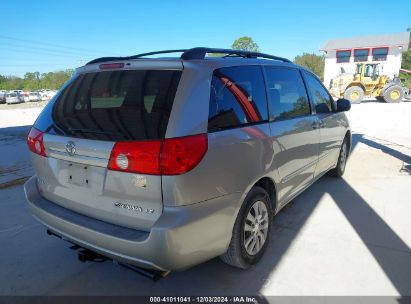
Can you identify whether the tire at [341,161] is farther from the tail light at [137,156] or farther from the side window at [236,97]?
the tail light at [137,156]

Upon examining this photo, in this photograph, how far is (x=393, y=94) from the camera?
2266cm

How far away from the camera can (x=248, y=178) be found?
8.62 ft

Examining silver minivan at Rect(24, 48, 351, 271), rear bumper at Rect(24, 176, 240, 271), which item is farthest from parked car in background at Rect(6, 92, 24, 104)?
rear bumper at Rect(24, 176, 240, 271)

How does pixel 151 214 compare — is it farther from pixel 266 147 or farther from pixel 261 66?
pixel 261 66

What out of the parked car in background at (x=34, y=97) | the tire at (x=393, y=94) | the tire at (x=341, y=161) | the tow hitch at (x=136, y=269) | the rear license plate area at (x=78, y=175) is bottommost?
the parked car in background at (x=34, y=97)

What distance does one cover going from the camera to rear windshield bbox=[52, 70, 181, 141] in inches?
87.3

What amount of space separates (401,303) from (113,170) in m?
2.26

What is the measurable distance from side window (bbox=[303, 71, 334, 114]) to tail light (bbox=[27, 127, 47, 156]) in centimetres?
296

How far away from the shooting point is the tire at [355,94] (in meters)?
22.6

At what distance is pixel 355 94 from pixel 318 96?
20588 millimetres

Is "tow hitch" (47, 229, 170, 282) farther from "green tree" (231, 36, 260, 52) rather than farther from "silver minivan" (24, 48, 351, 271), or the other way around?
"green tree" (231, 36, 260, 52)

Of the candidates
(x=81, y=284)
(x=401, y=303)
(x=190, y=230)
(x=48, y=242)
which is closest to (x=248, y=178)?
(x=190, y=230)

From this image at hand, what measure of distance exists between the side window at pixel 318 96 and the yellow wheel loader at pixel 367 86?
64.4 ft

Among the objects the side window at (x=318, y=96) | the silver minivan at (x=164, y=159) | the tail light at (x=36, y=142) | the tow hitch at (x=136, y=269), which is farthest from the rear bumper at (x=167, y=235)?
the side window at (x=318, y=96)
